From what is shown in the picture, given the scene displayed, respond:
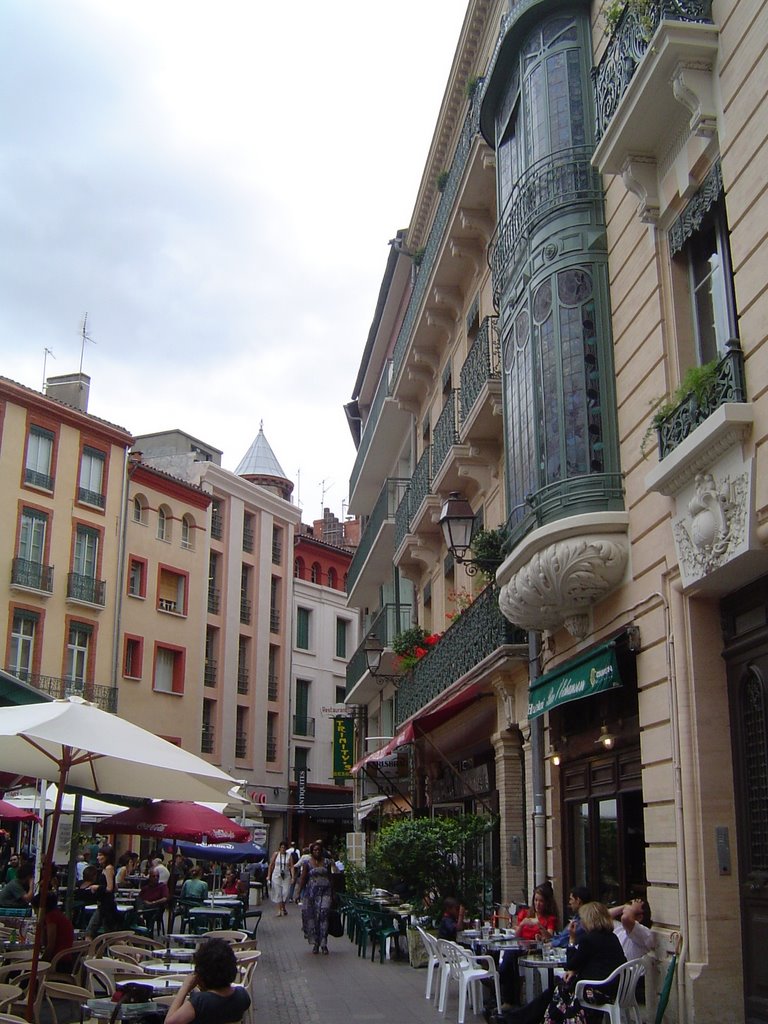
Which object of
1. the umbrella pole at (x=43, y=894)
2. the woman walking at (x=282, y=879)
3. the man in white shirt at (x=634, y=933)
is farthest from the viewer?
the woman walking at (x=282, y=879)

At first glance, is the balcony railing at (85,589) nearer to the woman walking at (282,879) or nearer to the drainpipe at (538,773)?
the woman walking at (282,879)

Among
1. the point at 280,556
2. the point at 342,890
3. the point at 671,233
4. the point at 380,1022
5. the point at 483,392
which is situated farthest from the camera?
the point at 280,556

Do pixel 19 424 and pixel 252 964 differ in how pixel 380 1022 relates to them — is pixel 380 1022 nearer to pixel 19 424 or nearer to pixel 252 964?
pixel 252 964

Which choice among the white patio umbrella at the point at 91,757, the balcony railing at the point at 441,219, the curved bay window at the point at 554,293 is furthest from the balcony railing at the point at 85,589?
the white patio umbrella at the point at 91,757

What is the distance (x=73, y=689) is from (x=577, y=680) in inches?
1181

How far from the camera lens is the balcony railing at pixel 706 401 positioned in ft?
27.4

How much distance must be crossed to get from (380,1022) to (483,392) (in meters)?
8.91

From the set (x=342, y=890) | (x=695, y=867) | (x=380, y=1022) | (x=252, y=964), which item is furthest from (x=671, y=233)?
(x=342, y=890)

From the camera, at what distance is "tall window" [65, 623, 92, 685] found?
38.6 meters

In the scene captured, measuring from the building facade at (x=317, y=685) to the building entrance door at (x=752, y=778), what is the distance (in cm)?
4203

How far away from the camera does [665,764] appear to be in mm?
9641

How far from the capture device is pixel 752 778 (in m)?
8.70

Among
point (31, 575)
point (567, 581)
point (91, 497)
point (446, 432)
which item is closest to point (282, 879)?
point (31, 575)

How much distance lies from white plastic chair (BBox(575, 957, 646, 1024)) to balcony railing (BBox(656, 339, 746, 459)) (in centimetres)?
421
